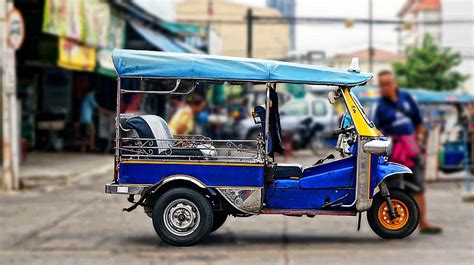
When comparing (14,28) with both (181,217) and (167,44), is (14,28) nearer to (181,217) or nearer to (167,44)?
(167,44)

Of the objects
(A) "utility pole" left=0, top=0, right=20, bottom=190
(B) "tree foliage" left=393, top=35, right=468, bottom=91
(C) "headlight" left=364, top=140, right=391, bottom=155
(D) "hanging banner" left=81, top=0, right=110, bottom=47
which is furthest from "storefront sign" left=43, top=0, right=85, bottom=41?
(B) "tree foliage" left=393, top=35, right=468, bottom=91

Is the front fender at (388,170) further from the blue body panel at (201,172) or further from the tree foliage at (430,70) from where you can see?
the tree foliage at (430,70)

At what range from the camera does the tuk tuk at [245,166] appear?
1.99m

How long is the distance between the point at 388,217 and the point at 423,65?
54.2 m

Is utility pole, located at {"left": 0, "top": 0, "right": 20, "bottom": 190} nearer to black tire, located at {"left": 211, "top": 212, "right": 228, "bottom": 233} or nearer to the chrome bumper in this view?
black tire, located at {"left": 211, "top": 212, "right": 228, "bottom": 233}

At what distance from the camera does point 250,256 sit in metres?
6.66

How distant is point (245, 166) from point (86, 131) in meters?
21.2

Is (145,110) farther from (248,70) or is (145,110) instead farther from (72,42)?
(72,42)

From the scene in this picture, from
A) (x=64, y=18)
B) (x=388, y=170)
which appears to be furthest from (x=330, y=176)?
(x=64, y=18)

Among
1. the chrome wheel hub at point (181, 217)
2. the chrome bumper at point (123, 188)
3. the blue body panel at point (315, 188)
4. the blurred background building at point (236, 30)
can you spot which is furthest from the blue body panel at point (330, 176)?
the blurred background building at point (236, 30)

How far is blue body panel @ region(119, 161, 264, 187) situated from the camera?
1.99 m

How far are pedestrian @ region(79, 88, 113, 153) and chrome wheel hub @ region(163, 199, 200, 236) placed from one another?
1690 cm

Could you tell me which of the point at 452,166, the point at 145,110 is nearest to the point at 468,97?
the point at 452,166

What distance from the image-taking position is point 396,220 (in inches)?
80.8
